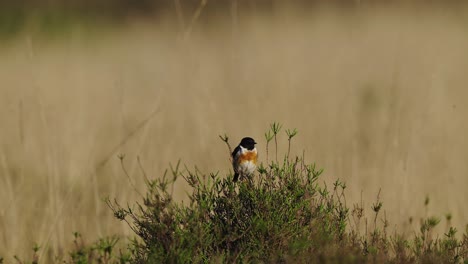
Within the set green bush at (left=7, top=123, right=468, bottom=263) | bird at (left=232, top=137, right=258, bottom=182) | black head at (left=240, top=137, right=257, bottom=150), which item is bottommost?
green bush at (left=7, top=123, right=468, bottom=263)

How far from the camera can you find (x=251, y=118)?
6453mm

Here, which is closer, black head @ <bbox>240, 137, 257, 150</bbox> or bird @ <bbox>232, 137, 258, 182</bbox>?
bird @ <bbox>232, 137, 258, 182</bbox>

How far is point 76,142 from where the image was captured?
21.2ft

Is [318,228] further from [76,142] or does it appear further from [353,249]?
[76,142]

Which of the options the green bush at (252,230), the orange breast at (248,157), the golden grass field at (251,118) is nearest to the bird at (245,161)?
the orange breast at (248,157)

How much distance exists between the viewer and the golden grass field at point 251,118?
16.9 feet

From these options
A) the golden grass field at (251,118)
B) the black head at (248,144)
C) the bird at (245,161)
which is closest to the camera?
the bird at (245,161)

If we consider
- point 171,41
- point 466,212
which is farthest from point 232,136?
point 171,41

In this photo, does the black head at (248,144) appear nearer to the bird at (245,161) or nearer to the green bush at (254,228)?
the bird at (245,161)

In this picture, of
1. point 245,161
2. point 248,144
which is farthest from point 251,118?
point 245,161

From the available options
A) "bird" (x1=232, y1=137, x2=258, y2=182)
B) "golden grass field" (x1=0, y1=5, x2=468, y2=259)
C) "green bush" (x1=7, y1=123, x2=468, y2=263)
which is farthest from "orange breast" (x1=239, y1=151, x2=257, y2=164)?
"golden grass field" (x1=0, y1=5, x2=468, y2=259)

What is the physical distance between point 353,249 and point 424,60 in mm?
5759

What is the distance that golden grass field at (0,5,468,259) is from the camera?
514cm

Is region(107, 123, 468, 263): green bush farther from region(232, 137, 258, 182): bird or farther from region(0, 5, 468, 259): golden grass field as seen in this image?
region(0, 5, 468, 259): golden grass field
